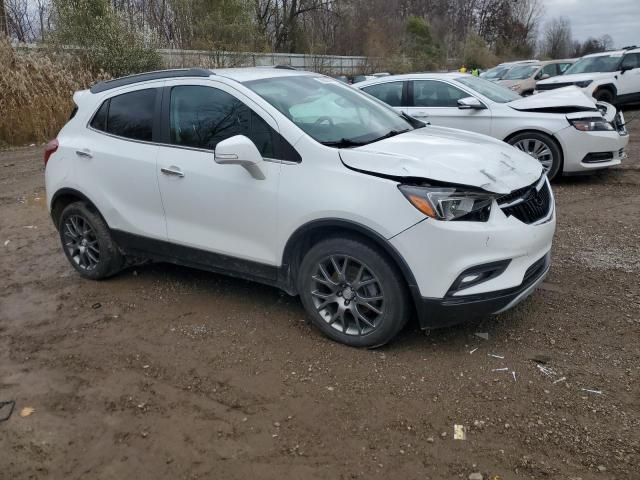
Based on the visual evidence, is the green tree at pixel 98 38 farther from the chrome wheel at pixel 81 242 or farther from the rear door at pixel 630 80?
the rear door at pixel 630 80

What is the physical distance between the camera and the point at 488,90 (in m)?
8.34

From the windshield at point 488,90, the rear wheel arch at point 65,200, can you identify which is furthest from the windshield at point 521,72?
the rear wheel arch at point 65,200

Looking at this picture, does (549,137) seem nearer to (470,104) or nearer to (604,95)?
(470,104)

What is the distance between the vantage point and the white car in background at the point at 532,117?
7.41 metres

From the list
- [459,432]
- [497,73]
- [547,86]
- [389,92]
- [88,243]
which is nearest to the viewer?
[459,432]

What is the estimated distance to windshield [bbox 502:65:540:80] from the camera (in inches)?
763

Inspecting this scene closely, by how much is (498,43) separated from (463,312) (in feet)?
248

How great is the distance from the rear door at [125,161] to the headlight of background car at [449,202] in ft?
6.90

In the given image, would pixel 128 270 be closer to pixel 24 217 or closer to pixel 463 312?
pixel 24 217

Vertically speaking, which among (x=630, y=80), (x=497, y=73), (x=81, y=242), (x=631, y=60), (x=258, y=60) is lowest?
(x=81, y=242)

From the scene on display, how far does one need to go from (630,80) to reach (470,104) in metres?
11.1

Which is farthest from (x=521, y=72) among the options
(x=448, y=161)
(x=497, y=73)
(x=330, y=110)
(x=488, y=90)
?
(x=448, y=161)

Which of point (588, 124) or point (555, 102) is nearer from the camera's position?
point (588, 124)

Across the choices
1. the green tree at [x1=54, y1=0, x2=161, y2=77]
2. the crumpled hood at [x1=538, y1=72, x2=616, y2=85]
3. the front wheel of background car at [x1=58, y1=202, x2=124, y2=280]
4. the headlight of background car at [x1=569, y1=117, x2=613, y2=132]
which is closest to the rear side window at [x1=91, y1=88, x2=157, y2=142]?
the front wheel of background car at [x1=58, y1=202, x2=124, y2=280]
